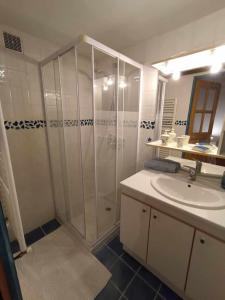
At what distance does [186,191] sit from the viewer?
123 centimetres

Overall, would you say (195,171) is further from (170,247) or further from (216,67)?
(216,67)

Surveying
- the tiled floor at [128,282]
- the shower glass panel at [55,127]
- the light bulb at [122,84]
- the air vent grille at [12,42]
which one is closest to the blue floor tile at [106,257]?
the tiled floor at [128,282]

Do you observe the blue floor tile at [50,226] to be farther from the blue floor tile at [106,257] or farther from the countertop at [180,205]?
the countertop at [180,205]

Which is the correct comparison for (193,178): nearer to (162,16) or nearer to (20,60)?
(162,16)

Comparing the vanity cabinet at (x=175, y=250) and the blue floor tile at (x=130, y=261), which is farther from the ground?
the vanity cabinet at (x=175, y=250)

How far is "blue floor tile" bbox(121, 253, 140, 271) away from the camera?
135 cm

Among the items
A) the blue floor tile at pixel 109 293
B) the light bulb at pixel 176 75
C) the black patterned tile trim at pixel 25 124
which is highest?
the light bulb at pixel 176 75

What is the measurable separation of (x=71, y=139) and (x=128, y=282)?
144cm

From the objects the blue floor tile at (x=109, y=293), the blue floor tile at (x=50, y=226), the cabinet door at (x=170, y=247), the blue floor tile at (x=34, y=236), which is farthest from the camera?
the blue floor tile at (x=50, y=226)

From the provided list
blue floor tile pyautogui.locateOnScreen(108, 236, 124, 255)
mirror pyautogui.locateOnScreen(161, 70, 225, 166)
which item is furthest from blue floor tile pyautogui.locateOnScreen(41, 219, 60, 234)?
mirror pyautogui.locateOnScreen(161, 70, 225, 166)

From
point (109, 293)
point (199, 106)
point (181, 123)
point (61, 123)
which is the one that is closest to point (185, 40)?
point (199, 106)

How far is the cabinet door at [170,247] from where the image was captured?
38.1 inches

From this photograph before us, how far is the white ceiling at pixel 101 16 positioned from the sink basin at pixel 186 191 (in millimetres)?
1373

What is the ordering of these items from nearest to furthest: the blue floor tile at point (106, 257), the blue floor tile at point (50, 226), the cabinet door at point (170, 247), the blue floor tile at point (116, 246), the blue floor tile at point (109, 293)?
the cabinet door at point (170, 247) → the blue floor tile at point (109, 293) → the blue floor tile at point (106, 257) → the blue floor tile at point (116, 246) → the blue floor tile at point (50, 226)
